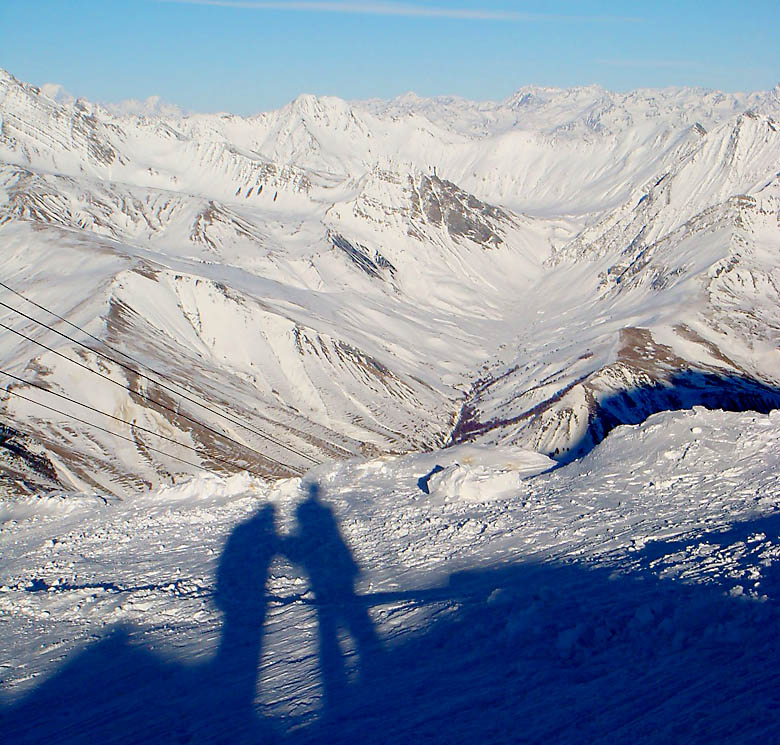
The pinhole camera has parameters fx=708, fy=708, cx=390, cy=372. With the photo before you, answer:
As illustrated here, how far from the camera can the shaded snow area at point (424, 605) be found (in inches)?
368

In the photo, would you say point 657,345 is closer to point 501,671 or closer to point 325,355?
point 325,355

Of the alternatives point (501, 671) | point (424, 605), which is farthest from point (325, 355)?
point (501, 671)

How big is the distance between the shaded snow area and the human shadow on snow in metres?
0.04

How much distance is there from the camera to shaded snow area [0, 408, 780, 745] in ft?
30.6

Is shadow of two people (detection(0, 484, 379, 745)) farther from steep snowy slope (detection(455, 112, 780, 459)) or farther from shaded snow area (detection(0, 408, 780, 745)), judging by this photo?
steep snowy slope (detection(455, 112, 780, 459))

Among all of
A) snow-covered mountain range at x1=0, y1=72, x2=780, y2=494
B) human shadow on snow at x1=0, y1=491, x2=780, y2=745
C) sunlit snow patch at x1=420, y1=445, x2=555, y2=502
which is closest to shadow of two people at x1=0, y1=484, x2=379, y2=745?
human shadow on snow at x1=0, y1=491, x2=780, y2=745

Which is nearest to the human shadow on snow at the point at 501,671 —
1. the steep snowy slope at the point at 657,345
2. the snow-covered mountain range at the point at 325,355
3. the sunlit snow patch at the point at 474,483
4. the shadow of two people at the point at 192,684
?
the shadow of two people at the point at 192,684

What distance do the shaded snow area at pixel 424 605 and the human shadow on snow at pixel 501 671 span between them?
0.04 metres

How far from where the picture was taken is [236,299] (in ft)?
360

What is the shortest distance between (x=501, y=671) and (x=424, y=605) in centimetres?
311

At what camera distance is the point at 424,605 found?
13281 mm

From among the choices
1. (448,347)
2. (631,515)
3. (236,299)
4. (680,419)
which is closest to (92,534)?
(631,515)

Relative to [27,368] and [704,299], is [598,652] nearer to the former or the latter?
[27,368]

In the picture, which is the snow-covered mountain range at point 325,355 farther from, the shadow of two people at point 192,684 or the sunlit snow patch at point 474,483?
the shadow of two people at point 192,684
